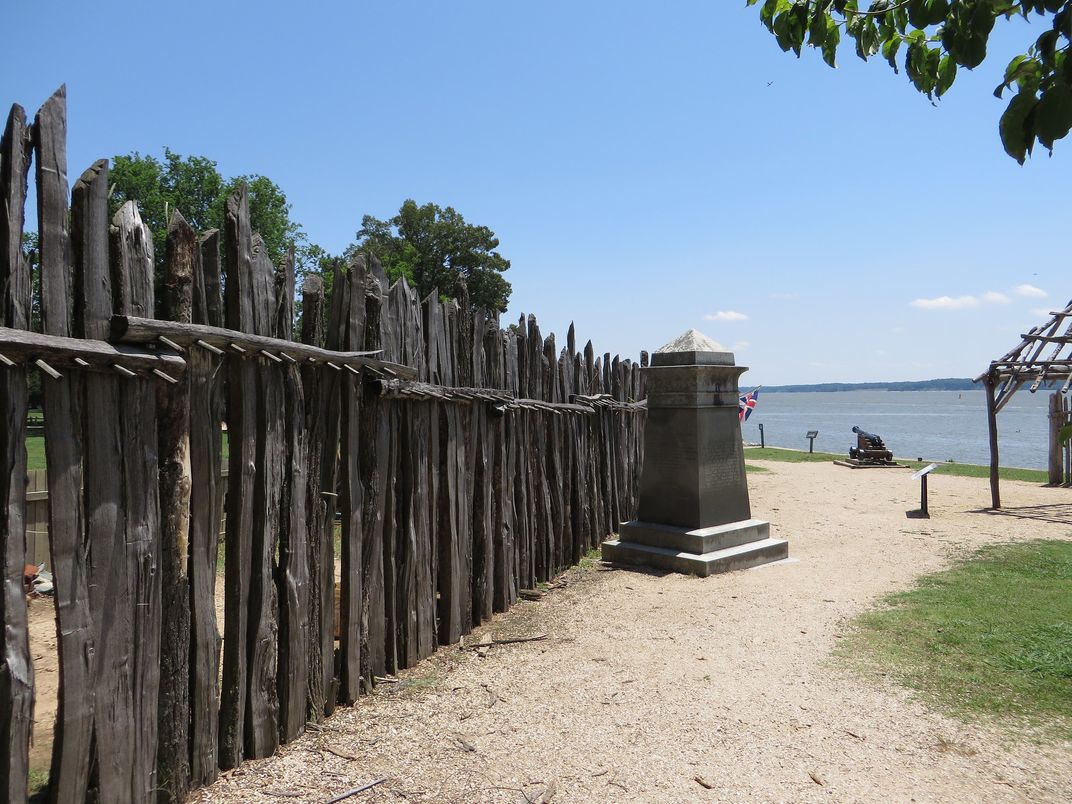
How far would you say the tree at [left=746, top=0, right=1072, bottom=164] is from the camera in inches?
66.6

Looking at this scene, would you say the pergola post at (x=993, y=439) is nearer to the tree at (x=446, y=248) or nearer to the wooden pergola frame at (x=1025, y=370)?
the wooden pergola frame at (x=1025, y=370)

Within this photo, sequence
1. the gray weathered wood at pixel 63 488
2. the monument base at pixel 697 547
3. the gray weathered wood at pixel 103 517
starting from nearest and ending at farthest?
the gray weathered wood at pixel 63 488 < the gray weathered wood at pixel 103 517 < the monument base at pixel 697 547

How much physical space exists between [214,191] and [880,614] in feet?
111

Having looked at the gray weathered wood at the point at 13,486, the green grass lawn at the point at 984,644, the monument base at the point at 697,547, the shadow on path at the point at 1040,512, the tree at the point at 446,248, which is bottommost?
the shadow on path at the point at 1040,512

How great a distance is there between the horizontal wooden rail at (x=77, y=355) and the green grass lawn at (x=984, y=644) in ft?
15.2

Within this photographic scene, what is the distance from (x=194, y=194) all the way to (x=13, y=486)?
34382mm

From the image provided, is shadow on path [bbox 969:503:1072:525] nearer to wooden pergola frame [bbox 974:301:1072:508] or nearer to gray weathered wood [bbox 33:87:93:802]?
wooden pergola frame [bbox 974:301:1072:508]

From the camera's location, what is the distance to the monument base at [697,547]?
7.86 metres

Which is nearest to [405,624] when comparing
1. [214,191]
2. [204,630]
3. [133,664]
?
[204,630]

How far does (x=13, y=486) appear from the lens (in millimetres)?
2629

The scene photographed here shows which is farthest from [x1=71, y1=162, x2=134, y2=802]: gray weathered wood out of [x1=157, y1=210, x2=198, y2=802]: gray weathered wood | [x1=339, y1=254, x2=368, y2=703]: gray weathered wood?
[x1=339, y1=254, x2=368, y2=703]: gray weathered wood

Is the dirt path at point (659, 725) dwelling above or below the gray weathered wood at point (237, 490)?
below

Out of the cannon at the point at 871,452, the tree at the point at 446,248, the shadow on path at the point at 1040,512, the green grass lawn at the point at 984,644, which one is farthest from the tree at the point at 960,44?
the tree at the point at 446,248

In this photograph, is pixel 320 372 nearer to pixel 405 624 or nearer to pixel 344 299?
pixel 344 299
